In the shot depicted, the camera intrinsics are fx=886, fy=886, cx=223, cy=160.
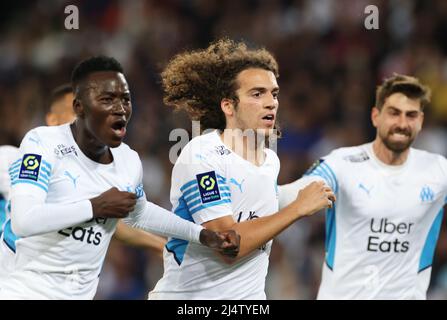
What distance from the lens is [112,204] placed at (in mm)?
4457

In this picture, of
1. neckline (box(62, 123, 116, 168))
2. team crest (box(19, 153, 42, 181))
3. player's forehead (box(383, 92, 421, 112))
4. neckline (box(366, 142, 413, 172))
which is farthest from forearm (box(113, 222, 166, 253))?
player's forehead (box(383, 92, 421, 112))

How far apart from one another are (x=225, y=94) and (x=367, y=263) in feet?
5.63

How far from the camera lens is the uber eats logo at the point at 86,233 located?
15.4 feet

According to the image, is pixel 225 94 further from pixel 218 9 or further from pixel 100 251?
pixel 218 9

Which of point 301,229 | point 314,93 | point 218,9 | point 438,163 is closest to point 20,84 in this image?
point 218,9

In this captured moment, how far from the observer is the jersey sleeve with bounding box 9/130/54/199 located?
4.48 meters

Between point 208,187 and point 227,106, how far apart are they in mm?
609

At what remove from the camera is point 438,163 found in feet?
21.1

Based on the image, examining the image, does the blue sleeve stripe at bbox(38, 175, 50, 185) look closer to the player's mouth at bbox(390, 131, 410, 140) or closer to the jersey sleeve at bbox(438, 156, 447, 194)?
the player's mouth at bbox(390, 131, 410, 140)

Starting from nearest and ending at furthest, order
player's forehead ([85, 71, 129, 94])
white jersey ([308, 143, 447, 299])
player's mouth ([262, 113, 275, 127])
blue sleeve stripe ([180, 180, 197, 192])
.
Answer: player's forehead ([85, 71, 129, 94]), blue sleeve stripe ([180, 180, 197, 192]), player's mouth ([262, 113, 275, 127]), white jersey ([308, 143, 447, 299])

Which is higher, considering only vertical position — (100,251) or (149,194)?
(149,194)

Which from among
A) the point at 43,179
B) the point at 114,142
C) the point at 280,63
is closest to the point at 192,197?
the point at 114,142

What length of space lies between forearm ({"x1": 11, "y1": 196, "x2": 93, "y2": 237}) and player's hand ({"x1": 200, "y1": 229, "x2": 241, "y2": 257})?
2.22ft

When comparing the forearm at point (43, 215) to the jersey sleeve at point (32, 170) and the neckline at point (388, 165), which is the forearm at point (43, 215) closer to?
the jersey sleeve at point (32, 170)
